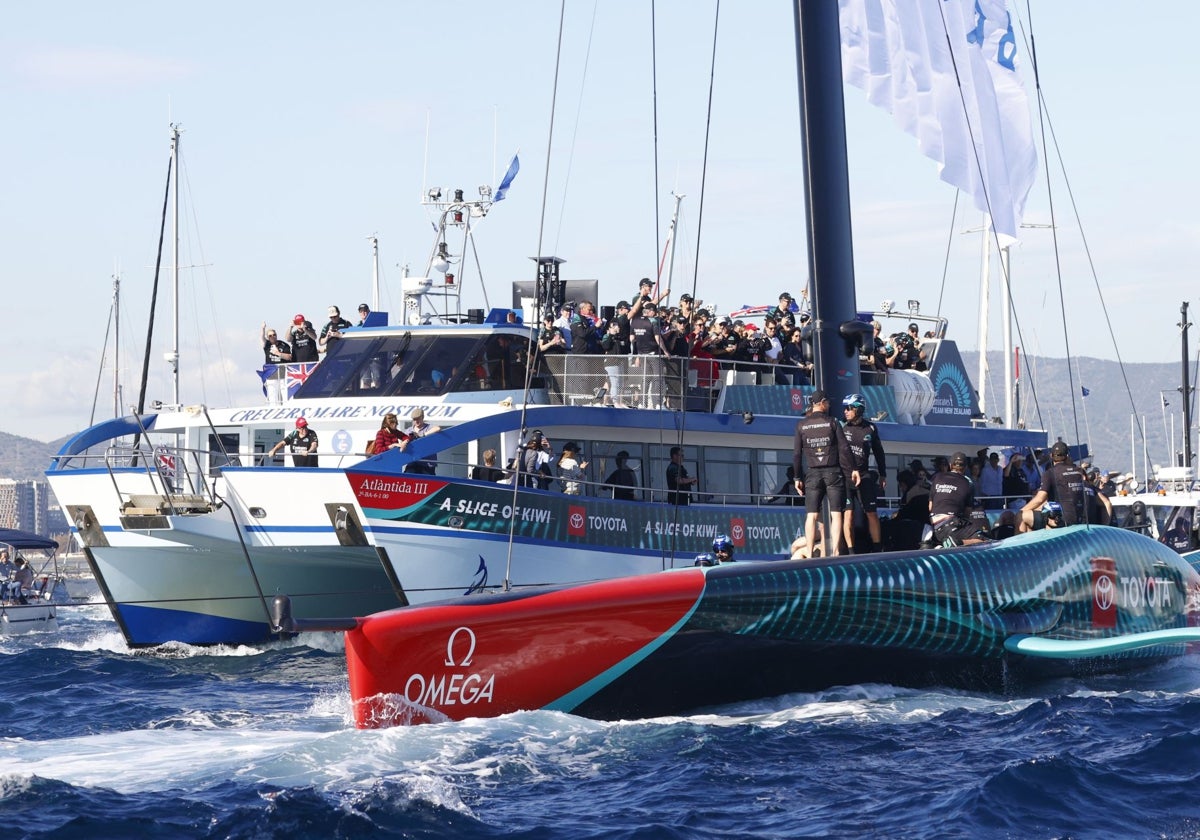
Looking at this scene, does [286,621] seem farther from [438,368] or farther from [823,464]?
[438,368]

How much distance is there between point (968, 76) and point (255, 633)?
11.0 meters

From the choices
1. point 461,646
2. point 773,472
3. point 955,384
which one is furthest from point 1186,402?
point 461,646

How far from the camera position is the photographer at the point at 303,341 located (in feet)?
74.1

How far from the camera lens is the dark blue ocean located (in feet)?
26.4

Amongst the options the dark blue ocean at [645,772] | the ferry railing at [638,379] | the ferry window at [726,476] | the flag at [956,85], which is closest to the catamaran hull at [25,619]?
the ferry railing at [638,379]

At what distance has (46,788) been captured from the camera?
8664mm

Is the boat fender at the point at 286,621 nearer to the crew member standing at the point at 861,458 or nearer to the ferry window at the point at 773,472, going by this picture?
the crew member standing at the point at 861,458

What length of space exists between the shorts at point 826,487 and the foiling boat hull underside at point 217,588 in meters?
7.15

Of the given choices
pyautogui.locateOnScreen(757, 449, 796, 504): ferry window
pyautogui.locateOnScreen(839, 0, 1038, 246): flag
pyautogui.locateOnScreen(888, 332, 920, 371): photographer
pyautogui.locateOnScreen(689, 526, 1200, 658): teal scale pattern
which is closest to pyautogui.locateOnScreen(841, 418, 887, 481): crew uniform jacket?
pyautogui.locateOnScreen(689, 526, 1200, 658): teal scale pattern

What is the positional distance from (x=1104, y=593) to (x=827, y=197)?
4061 mm

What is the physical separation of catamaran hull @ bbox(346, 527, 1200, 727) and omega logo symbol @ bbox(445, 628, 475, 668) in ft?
0.04

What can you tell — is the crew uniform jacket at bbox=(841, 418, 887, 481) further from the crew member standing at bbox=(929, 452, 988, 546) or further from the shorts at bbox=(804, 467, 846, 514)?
the crew member standing at bbox=(929, 452, 988, 546)

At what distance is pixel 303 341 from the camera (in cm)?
2266

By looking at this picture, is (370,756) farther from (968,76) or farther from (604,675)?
(968,76)
